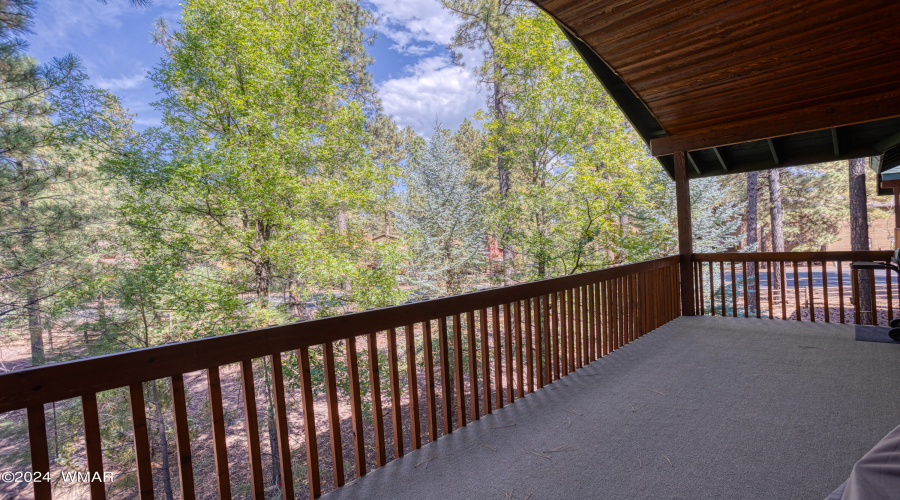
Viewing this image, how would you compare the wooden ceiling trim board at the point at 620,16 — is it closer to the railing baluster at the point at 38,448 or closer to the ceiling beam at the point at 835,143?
the railing baluster at the point at 38,448

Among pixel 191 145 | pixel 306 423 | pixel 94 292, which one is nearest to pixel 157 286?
pixel 94 292

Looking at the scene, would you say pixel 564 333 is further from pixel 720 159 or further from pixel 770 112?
pixel 720 159

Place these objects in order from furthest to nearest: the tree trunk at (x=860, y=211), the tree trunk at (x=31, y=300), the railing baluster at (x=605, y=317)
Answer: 1. the tree trunk at (x=860, y=211)
2. the tree trunk at (x=31, y=300)
3. the railing baluster at (x=605, y=317)

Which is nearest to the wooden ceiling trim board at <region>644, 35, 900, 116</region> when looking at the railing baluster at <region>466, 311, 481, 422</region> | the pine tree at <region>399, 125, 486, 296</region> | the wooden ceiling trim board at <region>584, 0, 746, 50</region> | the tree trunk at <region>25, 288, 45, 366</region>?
the wooden ceiling trim board at <region>584, 0, 746, 50</region>

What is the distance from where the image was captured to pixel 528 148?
428 inches

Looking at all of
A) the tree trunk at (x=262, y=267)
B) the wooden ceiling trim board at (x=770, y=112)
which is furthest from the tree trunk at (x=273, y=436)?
the wooden ceiling trim board at (x=770, y=112)

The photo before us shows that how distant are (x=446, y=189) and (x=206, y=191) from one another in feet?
22.8

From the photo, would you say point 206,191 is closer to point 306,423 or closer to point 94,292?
point 94,292

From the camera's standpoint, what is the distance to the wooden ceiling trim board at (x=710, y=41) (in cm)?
286

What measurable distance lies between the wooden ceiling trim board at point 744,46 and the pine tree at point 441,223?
8348mm

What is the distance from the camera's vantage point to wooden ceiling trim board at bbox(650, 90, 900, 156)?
3877mm

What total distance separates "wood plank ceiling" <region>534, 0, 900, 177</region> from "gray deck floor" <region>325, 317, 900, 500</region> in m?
2.52

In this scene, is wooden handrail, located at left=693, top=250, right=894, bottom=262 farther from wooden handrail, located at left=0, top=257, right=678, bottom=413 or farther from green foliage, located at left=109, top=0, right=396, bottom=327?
green foliage, located at left=109, top=0, right=396, bottom=327

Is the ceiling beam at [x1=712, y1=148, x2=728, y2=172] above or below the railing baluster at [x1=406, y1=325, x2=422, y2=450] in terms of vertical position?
above
